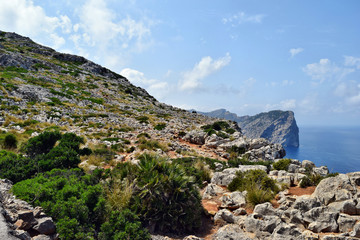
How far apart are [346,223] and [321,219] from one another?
1.94 ft

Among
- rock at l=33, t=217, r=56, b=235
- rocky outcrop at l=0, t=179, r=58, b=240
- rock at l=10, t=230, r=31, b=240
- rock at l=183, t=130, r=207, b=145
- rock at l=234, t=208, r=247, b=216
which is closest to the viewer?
rock at l=10, t=230, r=31, b=240

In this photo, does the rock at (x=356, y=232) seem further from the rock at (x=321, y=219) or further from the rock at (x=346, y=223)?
the rock at (x=321, y=219)

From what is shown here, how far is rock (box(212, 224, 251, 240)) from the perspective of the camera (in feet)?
18.2

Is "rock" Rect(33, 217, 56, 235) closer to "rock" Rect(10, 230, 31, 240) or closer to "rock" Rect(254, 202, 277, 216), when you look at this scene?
"rock" Rect(10, 230, 31, 240)

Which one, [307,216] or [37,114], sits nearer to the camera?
[307,216]

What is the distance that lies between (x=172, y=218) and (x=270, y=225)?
3.02 metres

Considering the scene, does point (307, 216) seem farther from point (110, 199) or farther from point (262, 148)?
point (262, 148)

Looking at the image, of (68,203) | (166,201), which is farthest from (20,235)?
(166,201)

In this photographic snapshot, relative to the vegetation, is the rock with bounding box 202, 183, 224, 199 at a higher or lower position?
lower

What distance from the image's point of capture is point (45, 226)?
4.09 m

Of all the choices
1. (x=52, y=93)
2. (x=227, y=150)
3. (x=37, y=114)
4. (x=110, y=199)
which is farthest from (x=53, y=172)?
(x=52, y=93)

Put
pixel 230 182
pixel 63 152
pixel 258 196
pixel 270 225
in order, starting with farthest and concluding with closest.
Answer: pixel 230 182 → pixel 63 152 → pixel 258 196 → pixel 270 225

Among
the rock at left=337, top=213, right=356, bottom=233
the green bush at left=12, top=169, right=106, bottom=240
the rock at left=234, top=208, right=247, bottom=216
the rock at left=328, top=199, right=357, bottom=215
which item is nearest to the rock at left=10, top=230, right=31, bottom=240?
the green bush at left=12, top=169, right=106, bottom=240

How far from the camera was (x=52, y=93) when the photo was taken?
104 ft
